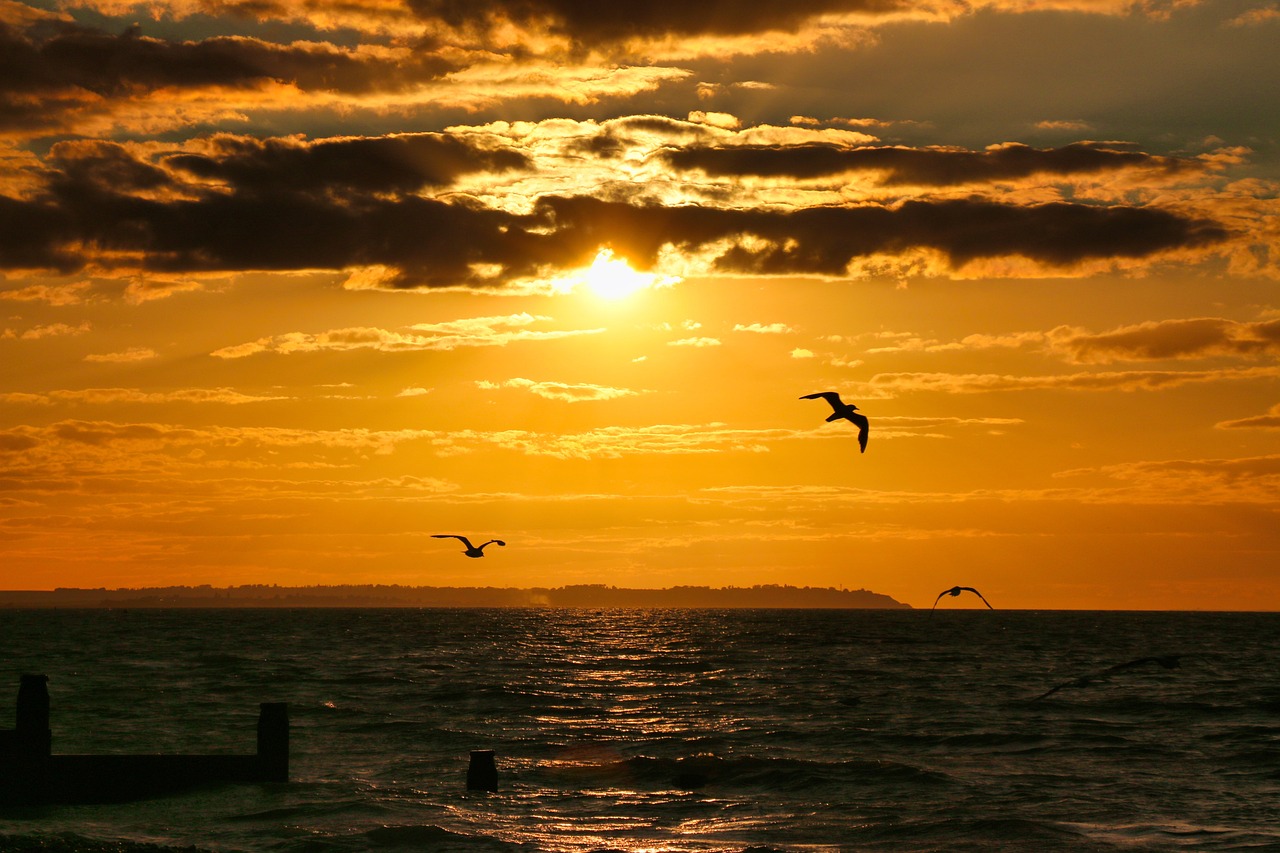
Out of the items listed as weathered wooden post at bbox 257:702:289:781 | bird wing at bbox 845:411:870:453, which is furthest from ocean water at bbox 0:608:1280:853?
bird wing at bbox 845:411:870:453

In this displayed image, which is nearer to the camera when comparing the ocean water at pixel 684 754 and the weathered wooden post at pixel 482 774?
the ocean water at pixel 684 754

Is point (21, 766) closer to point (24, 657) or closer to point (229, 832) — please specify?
point (229, 832)

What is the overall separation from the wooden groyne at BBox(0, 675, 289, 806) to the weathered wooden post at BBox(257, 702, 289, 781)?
1122mm

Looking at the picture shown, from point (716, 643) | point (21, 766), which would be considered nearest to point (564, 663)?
point (716, 643)

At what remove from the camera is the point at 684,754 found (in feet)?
124

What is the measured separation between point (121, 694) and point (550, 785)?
27.2 m

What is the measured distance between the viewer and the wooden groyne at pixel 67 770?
946 inches

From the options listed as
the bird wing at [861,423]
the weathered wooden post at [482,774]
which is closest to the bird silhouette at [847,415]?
the bird wing at [861,423]

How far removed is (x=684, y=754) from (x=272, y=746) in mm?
14333

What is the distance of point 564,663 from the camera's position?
8494 centimetres

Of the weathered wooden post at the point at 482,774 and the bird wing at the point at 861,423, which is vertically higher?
the bird wing at the point at 861,423

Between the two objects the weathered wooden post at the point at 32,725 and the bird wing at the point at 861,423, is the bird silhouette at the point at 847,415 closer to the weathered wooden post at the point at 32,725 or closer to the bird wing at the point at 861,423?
the bird wing at the point at 861,423

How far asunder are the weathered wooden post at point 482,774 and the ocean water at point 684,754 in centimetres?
23

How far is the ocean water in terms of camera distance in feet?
82.2
